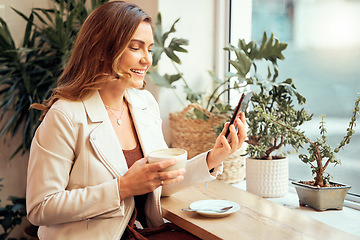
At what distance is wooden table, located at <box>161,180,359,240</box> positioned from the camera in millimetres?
1349

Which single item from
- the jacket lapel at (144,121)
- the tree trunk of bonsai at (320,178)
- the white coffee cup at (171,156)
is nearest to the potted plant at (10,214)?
the jacket lapel at (144,121)

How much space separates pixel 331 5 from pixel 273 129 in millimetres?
725

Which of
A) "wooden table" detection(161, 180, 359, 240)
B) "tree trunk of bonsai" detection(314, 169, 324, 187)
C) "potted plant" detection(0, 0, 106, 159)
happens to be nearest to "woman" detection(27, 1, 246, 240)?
"wooden table" detection(161, 180, 359, 240)

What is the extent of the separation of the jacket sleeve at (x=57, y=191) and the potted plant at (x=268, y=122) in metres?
0.76

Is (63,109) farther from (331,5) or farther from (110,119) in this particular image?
(331,5)

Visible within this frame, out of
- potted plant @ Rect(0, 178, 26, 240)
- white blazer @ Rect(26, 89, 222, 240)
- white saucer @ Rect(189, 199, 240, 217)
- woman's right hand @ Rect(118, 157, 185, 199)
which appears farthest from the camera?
potted plant @ Rect(0, 178, 26, 240)

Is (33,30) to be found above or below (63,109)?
above

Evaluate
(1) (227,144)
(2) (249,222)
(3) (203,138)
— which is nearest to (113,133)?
(1) (227,144)

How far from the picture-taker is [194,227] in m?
1.47

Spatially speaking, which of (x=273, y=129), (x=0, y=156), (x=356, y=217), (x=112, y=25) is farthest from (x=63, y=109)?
(x=0, y=156)

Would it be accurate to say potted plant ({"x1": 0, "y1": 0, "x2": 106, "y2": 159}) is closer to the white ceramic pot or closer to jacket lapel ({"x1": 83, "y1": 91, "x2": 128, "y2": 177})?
jacket lapel ({"x1": 83, "y1": 91, "x2": 128, "y2": 177})

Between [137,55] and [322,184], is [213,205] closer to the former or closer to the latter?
[322,184]

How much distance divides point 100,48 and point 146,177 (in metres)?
0.55

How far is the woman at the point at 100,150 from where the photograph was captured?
143 centimetres
